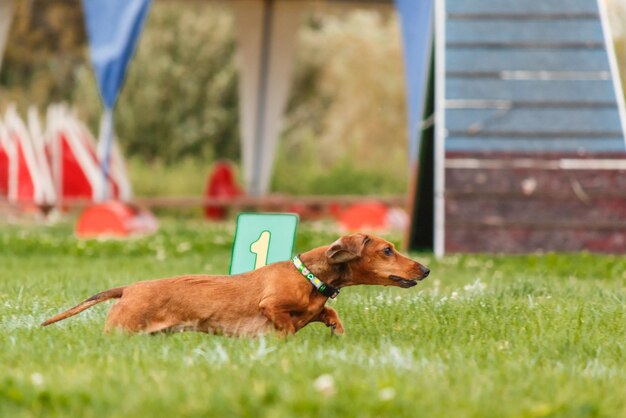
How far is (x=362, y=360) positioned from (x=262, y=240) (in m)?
2.04

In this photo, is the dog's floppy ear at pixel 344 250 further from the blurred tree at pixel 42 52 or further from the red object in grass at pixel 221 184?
the blurred tree at pixel 42 52

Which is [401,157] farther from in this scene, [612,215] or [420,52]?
[612,215]

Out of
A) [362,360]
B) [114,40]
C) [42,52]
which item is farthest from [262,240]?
[42,52]

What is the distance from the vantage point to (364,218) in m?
16.9

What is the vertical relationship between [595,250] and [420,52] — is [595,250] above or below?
below

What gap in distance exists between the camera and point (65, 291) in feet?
23.3

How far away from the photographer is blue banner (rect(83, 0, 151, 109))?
13547 mm

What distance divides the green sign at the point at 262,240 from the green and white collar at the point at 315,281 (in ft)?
3.35

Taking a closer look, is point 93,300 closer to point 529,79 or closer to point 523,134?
point 523,134

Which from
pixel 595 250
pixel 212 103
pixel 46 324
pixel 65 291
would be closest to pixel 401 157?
pixel 212 103

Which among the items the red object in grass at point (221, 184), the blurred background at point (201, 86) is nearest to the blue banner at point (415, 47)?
the red object in grass at point (221, 184)

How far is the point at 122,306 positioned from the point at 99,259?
5879 millimetres

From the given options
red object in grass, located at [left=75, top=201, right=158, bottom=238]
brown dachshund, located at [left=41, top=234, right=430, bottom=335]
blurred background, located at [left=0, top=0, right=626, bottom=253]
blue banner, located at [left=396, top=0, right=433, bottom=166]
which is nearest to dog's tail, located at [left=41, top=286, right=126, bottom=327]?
brown dachshund, located at [left=41, top=234, right=430, bottom=335]

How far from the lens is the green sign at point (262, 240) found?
6102 millimetres
